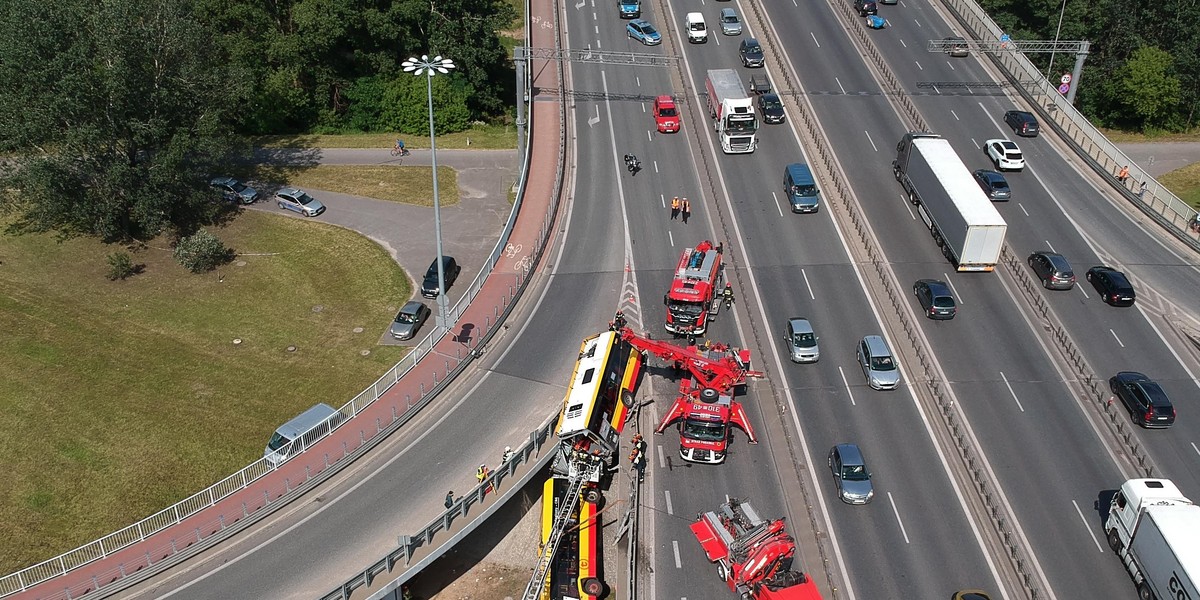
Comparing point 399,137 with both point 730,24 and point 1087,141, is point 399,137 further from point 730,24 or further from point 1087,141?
point 1087,141

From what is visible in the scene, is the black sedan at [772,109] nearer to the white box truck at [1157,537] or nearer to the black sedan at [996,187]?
the black sedan at [996,187]

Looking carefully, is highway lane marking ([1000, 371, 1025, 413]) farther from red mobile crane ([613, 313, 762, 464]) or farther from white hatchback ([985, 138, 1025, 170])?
white hatchback ([985, 138, 1025, 170])

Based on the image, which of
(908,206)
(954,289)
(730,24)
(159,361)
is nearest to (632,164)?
(908,206)

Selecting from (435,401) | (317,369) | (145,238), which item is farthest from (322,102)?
(435,401)

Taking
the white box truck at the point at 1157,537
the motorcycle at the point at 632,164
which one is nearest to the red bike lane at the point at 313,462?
the motorcycle at the point at 632,164

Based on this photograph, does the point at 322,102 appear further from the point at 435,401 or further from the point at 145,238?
the point at 435,401
